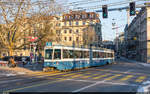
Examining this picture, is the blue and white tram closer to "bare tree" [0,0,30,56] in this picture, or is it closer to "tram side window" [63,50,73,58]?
"tram side window" [63,50,73,58]

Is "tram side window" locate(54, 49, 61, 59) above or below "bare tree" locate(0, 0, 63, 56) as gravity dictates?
below

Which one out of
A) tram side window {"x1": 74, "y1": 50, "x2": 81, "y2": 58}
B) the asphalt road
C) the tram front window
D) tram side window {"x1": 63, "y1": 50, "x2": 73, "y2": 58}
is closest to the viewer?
the asphalt road

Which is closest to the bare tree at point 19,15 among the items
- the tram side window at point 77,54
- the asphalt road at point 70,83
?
the tram side window at point 77,54

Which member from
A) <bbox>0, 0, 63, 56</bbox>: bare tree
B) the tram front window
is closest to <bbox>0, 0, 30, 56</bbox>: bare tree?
<bbox>0, 0, 63, 56</bbox>: bare tree

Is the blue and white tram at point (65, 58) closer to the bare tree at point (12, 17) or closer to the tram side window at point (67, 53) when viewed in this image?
the tram side window at point (67, 53)

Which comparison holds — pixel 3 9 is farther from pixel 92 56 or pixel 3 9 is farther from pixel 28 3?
pixel 92 56

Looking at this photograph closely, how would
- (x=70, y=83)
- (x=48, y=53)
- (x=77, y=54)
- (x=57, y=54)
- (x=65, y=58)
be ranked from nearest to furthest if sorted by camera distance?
1. (x=70, y=83)
2. (x=57, y=54)
3. (x=48, y=53)
4. (x=65, y=58)
5. (x=77, y=54)

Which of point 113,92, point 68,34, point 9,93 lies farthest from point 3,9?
point 68,34

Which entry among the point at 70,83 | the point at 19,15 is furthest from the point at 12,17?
the point at 70,83

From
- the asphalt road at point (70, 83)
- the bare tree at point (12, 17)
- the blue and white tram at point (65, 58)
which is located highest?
the bare tree at point (12, 17)

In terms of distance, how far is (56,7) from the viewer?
25078 mm

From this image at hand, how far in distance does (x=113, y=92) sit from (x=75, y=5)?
14.8 meters

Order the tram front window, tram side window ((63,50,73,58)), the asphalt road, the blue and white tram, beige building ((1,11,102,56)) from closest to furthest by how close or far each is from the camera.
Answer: the asphalt road → the blue and white tram → the tram front window → tram side window ((63,50,73,58)) → beige building ((1,11,102,56))

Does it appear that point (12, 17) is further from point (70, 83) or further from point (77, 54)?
point (70, 83)
